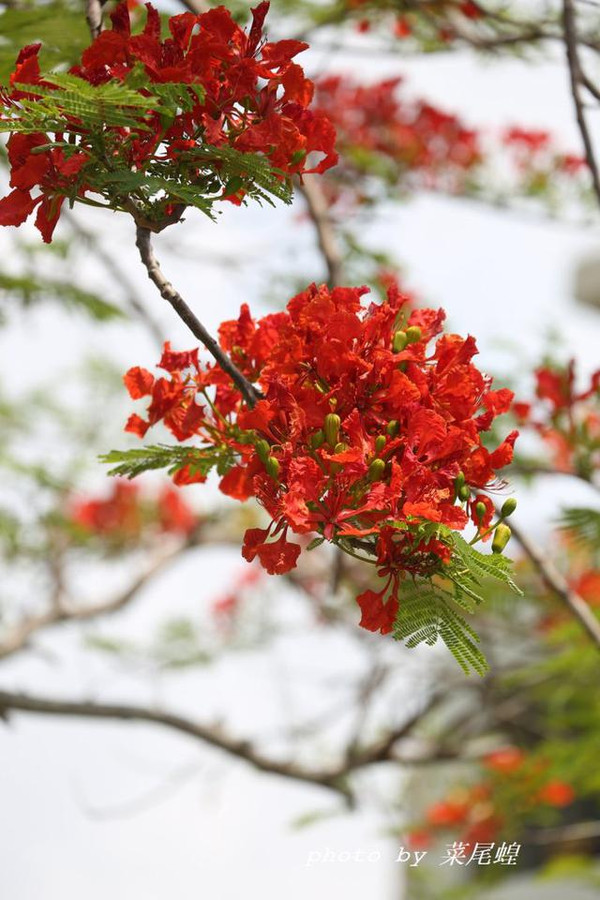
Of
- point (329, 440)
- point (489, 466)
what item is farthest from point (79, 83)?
point (489, 466)

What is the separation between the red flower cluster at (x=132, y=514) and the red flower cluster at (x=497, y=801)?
2.96m

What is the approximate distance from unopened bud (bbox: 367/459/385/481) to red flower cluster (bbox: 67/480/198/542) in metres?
7.35

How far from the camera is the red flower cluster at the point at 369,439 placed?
154cm

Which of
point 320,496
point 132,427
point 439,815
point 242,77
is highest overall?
point 439,815

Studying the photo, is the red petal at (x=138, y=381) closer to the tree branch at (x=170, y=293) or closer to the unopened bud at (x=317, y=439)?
the tree branch at (x=170, y=293)

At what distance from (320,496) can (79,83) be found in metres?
0.64

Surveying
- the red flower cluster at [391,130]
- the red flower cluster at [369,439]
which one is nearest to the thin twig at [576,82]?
the red flower cluster at [369,439]

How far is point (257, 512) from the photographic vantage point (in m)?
8.30

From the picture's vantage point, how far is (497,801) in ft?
25.2

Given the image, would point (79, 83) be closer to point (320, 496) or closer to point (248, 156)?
point (248, 156)

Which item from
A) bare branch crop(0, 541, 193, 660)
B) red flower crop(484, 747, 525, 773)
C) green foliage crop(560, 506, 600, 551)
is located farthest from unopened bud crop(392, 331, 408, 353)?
red flower crop(484, 747, 525, 773)

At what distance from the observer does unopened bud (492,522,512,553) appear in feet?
5.37

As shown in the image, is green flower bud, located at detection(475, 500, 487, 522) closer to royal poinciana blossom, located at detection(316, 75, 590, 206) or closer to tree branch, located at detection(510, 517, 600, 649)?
tree branch, located at detection(510, 517, 600, 649)

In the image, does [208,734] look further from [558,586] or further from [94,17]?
[94,17]
